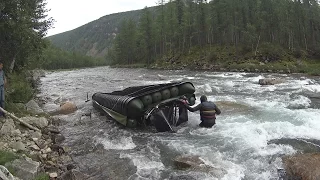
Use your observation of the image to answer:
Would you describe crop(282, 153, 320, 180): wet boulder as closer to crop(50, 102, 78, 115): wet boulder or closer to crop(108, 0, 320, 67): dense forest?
crop(50, 102, 78, 115): wet boulder

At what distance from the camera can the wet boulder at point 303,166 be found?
7.80m

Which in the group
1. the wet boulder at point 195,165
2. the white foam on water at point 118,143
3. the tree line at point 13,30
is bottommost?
the white foam on water at point 118,143

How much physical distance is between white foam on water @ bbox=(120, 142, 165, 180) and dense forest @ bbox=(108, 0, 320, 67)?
49.8 m

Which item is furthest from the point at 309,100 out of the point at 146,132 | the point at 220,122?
the point at 146,132

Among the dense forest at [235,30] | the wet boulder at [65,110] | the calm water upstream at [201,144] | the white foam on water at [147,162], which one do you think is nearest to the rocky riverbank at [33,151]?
the calm water upstream at [201,144]

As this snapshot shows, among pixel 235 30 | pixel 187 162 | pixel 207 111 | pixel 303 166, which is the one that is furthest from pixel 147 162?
pixel 235 30

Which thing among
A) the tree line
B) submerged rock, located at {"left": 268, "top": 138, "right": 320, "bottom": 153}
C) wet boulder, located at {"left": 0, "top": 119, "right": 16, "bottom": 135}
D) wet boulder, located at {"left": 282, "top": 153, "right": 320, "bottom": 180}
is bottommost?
submerged rock, located at {"left": 268, "top": 138, "right": 320, "bottom": 153}

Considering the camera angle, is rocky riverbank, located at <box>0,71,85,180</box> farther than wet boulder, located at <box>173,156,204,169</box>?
No

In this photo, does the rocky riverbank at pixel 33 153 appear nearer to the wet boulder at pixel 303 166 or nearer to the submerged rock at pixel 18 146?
the submerged rock at pixel 18 146

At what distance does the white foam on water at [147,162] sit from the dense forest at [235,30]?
163ft

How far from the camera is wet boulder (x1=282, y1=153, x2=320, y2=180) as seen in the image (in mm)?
7805

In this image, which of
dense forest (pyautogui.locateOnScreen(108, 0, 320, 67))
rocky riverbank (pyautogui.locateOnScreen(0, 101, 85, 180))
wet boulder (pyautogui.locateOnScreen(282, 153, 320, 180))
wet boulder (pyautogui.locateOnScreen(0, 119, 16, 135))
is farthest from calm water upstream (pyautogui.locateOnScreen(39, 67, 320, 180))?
dense forest (pyautogui.locateOnScreen(108, 0, 320, 67))

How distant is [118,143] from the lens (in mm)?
12062

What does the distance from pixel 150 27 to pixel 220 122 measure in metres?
75.4
